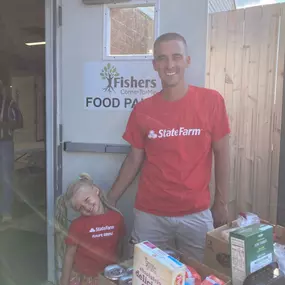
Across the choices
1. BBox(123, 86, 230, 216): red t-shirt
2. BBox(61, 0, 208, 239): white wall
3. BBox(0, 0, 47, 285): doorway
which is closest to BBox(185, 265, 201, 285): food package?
BBox(123, 86, 230, 216): red t-shirt

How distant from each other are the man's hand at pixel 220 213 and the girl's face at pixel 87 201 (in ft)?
2.45

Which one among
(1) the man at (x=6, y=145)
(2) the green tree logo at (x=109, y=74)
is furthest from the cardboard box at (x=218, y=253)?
(1) the man at (x=6, y=145)

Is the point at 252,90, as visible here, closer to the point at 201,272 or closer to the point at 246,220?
the point at 246,220

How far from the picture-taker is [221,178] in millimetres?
2242

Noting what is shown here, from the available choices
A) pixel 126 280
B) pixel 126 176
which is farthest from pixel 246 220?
pixel 126 176

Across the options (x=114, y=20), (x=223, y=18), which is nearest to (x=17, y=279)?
(x=114, y=20)

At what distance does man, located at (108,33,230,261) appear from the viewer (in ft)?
6.90

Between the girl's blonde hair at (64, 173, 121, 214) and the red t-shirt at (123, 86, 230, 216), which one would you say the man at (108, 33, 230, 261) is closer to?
the red t-shirt at (123, 86, 230, 216)

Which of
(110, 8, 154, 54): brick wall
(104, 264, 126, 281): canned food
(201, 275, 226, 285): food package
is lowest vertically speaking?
(104, 264, 126, 281): canned food

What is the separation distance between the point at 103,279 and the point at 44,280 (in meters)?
1.64

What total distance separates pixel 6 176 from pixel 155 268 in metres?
3.38

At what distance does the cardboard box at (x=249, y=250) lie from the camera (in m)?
1.43

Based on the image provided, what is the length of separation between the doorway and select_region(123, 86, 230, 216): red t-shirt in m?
1.21

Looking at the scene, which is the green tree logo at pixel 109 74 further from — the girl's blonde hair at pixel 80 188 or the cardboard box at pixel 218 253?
the cardboard box at pixel 218 253
